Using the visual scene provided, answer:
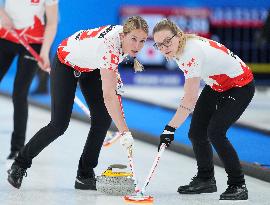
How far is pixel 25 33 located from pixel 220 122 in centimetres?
199

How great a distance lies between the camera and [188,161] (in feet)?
22.9

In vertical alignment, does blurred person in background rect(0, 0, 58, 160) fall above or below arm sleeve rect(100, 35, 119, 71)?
A: below

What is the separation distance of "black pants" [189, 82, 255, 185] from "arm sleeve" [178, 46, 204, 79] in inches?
12.7

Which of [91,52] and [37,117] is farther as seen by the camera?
[37,117]

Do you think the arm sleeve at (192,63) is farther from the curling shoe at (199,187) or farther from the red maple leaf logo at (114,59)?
the curling shoe at (199,187)

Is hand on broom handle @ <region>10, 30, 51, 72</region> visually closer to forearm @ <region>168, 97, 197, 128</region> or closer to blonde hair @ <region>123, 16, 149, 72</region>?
blonde hair @ <region>123, 16, 149, 72</region>

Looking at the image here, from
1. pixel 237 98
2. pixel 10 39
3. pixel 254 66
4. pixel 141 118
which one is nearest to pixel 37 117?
pixel 141 118

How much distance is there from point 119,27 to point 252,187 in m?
1.42

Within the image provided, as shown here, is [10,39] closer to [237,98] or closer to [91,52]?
[91,52]

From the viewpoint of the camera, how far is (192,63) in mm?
5184

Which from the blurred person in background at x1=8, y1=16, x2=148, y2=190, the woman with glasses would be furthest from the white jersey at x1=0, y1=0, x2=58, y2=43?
the woman with glasses

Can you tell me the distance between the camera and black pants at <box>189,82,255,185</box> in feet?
17.5

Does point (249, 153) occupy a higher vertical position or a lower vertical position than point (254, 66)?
higher

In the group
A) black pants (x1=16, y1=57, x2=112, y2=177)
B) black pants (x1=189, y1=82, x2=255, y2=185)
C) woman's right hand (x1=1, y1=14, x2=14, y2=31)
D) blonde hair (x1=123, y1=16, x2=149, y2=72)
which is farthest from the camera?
woman's right hand (x1=1, y1=14, x2=14, y2=31)
